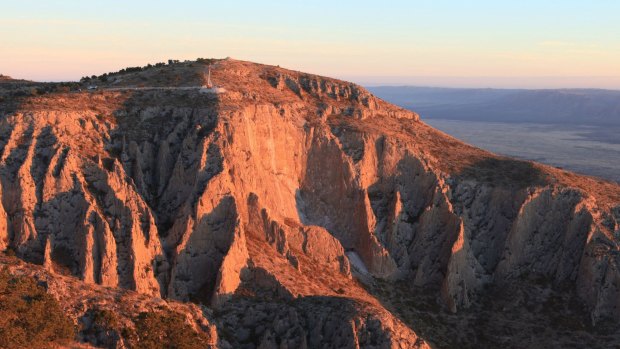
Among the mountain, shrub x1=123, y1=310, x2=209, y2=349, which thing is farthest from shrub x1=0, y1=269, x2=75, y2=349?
shrub x1=123, y1=310, x2=209, y2=349

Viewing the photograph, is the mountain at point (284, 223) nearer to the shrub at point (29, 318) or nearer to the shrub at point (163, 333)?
the shrub at point (163, 333)

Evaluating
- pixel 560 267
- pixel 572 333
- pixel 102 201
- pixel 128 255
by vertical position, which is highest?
pixel 102 201

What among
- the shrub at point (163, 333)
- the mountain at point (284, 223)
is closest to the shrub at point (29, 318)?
the mountain at point (284, 223)

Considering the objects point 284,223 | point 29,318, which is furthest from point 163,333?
point 284,223

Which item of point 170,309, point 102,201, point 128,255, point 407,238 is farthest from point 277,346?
point 407,238

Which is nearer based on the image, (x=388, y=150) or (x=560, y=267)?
(x=560, y=267)

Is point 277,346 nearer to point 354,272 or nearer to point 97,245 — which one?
point 97,245

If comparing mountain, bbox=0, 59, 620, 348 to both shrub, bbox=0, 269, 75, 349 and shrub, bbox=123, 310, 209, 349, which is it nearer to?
shrub, bbox=123, 310, 209, 349
